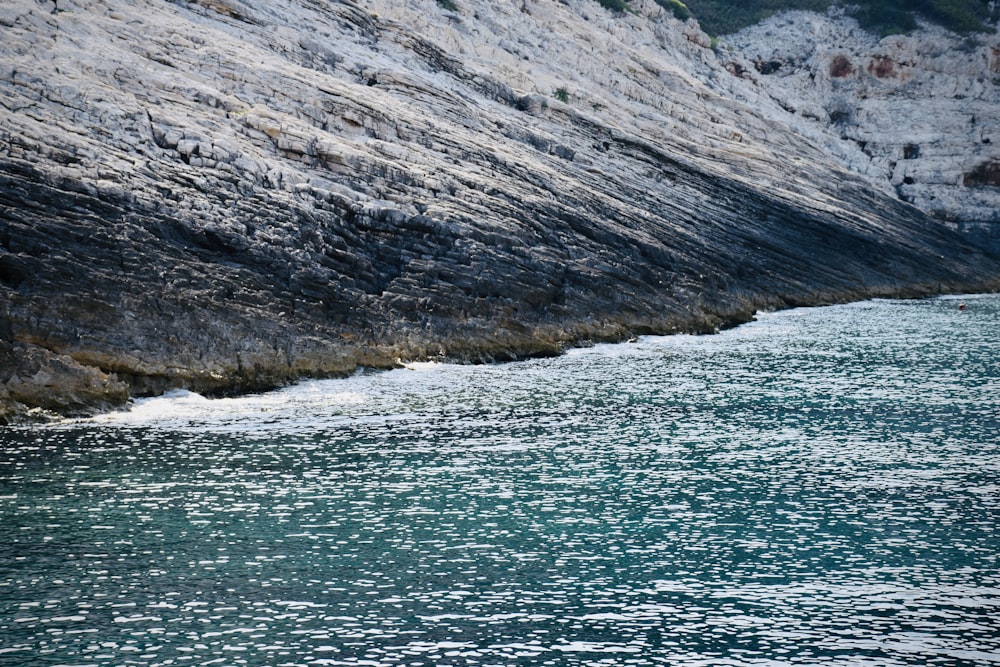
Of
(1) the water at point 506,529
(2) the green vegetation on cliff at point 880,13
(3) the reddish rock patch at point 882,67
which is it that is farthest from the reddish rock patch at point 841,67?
(1) the water at point 506,529

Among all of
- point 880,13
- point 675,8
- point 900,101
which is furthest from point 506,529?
point 880,13

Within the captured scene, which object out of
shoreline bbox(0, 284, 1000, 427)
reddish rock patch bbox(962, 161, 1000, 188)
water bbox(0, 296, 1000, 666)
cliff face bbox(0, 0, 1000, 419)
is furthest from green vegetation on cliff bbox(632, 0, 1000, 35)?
water bbox(0, 296, 1000, 666)

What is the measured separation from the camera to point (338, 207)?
4706 centimetres

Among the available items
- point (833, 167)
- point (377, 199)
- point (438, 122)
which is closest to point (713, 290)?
point (438, 122)

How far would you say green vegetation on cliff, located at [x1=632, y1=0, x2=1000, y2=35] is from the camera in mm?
126688

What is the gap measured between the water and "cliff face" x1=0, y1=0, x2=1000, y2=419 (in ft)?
12.3

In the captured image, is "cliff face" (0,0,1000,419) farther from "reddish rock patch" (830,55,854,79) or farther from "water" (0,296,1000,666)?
"reddish rock patch" (830,55,854,79)

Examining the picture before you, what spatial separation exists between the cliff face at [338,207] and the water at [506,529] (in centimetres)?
375

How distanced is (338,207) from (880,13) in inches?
4036

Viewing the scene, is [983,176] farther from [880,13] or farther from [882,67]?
[880,13]

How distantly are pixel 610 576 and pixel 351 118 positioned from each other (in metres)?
38.9

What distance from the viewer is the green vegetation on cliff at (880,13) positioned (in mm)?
126688

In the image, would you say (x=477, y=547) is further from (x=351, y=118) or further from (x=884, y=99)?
(x=884, y=99)

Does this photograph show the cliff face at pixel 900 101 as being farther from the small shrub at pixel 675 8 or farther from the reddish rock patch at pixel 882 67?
the small shrub at pixel 675 8
